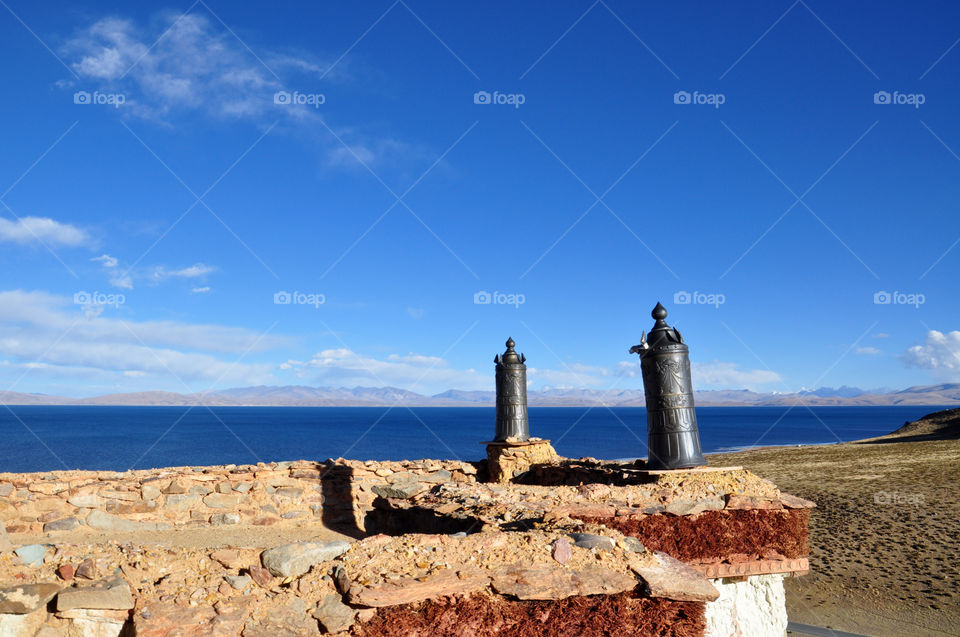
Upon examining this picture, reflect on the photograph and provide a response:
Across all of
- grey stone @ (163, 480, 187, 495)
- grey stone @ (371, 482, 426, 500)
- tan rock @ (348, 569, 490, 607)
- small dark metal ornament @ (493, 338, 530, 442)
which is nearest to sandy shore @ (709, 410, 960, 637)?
small dark metal ornament @ (493, 338, 530, 442)

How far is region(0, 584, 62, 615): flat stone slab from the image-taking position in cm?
304

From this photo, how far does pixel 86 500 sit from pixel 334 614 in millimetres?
7898

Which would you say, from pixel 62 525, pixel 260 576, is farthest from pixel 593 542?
pixel 62 525

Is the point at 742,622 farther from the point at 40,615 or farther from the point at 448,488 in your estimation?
the point at 40,615

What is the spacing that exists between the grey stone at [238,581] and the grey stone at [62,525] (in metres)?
7.33

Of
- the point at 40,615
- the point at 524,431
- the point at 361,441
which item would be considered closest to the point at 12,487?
the point at 40,615

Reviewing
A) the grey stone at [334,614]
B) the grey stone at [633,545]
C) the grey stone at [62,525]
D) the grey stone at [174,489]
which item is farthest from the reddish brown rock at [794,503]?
the grey stone at [62,525]

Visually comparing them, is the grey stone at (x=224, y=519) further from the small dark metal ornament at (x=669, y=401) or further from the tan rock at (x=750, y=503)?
the tan rock at (x=750, y=503)

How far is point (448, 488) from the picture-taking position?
8.14 meters

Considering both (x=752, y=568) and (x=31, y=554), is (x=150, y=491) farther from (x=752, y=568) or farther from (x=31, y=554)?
(x=752, y=568)

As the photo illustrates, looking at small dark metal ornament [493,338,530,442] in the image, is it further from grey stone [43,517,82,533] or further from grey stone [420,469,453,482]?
grey stone [43,517,82,533]

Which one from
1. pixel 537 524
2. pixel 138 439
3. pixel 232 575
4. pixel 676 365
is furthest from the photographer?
pixel 138 439

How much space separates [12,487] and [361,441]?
77561mm

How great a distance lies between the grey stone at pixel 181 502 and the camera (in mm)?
9531
